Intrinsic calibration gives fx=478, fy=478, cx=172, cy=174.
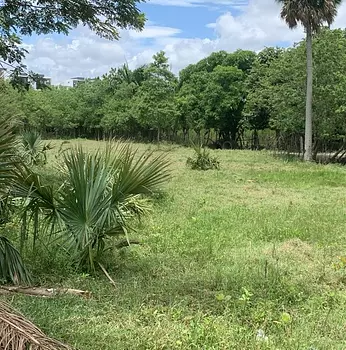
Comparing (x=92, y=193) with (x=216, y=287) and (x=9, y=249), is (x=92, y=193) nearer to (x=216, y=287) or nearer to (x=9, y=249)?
(x=9, y=249)

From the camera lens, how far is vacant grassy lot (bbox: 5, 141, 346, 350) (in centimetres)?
314

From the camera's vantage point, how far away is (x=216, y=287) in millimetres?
4418

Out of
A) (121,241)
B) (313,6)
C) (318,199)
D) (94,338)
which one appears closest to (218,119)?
(313,6)

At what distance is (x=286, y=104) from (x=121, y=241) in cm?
1775

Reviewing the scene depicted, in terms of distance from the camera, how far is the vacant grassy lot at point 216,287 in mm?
3143

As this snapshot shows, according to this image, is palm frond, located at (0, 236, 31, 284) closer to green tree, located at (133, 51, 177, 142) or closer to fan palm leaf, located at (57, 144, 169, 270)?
fan palm leaf, located at (57, 144, 169, 270)

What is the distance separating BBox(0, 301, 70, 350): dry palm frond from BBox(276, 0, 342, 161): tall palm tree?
17.7 metres

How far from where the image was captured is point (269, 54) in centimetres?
2939

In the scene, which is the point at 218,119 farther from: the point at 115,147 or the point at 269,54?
the point at 115,147

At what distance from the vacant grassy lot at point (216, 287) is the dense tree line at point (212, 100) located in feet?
33.1

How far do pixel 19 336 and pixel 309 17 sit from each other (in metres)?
18.9

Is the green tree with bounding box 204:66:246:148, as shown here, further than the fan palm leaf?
Yes

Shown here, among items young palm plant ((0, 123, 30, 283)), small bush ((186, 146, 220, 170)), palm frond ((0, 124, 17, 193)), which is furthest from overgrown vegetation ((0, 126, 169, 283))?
small bush ((186, 146, 220, 170))

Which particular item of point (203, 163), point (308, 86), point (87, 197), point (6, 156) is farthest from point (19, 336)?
point (308, 86)
